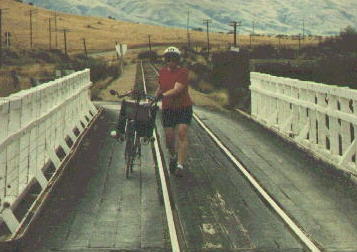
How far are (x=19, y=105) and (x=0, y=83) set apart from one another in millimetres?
37552

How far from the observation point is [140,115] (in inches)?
428

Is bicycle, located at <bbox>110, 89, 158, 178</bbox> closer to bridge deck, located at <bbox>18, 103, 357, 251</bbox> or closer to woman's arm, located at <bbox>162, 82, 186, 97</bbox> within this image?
bridge deck, located at <bbox>18, 103, 357, 251</bbox>

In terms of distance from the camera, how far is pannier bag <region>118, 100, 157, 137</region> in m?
10.8

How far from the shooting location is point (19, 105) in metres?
8.41

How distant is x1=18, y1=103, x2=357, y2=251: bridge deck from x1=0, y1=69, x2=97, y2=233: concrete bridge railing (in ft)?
1.54

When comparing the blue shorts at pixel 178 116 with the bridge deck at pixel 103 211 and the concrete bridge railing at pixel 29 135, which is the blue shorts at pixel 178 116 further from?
the concrete bridge railing at pixel 29 135

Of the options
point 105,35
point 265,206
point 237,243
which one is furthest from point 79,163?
point 105,35

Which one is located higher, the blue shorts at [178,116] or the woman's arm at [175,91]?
the woman's arm at [175,91]

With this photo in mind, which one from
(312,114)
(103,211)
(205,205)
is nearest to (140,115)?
(205,205)

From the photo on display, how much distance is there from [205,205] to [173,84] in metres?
2.39

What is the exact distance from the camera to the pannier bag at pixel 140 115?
35.6 ft

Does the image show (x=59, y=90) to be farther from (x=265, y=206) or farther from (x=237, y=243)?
(x=237, y=243)

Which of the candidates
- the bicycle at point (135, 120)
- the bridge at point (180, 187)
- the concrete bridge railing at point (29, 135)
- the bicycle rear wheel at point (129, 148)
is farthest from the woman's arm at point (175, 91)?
the concrete bridge railing at point (29, 135)

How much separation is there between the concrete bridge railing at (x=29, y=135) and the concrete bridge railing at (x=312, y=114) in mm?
5024
